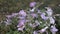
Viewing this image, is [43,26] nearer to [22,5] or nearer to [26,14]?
[26,14]

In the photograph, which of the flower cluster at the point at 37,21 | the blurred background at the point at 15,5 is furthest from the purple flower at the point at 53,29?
the blurred background at the point at 15,5

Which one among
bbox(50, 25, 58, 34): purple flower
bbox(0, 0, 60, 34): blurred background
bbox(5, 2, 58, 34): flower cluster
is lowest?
bbox(50, 25, 58, 34): purple flower

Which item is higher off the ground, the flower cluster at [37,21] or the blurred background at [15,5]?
the blurred background at [15,5]

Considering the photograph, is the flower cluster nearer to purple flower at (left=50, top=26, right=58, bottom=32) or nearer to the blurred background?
purple flower at (left=50, top=26, right=58, bottom=32)

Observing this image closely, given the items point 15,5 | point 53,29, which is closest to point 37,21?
point 53,29

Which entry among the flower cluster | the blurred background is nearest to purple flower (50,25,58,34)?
the flower cluster

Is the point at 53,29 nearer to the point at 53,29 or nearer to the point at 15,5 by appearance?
the point at 53,29

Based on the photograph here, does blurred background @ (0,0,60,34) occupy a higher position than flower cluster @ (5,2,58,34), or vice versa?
blurred background @ (0,0,60,34)

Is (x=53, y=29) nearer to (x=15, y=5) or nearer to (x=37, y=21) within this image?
(x=37, y=21)

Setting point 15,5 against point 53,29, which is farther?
point 15,5

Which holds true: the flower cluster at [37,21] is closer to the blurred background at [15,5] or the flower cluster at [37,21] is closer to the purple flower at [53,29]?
the purple flower at [53,29]

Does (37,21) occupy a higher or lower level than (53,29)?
higher

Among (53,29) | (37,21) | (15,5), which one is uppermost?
(15,5)

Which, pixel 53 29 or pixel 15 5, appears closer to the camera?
pixel 53 29
